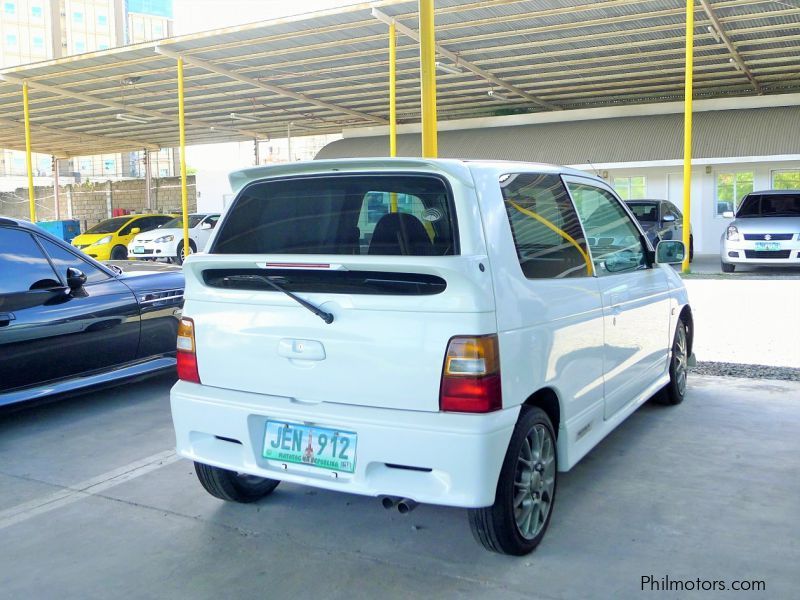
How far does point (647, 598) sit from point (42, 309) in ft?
14.4

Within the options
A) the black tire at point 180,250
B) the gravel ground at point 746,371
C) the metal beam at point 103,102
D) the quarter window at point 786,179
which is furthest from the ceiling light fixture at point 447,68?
the gravel ground at point 746,371

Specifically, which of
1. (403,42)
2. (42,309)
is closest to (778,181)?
(403,42)

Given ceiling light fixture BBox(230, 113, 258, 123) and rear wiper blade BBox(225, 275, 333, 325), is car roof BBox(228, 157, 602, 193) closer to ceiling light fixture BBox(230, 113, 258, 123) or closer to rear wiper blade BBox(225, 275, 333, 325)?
rear wiper blade BBox(225, 275, 333, 325)

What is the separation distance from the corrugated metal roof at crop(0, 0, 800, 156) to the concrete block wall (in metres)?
7.11

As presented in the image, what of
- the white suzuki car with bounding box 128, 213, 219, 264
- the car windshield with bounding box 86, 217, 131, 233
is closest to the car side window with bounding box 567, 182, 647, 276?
the white suzuki car with bounding box 128, 213, 219, 264

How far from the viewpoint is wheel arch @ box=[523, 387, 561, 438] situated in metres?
3.47

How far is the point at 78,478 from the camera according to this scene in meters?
4.48

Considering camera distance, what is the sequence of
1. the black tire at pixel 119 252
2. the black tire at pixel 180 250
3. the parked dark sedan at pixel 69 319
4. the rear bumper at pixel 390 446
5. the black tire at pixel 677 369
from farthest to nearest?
the black tire at pixel 119 252, the black tire at pixel 180 250, the black tire at pixel 677 369, the parked dark sedan at pixel 69 319, the rear bumper at pixel 390 446

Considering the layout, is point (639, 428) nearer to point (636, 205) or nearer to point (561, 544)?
point (561, 544)

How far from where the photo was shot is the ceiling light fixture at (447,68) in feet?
61.2

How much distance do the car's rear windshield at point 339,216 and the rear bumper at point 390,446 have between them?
720 millimetres

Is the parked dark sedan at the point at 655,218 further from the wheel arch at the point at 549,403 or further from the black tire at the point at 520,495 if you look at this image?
the black tire at the point at 520,495

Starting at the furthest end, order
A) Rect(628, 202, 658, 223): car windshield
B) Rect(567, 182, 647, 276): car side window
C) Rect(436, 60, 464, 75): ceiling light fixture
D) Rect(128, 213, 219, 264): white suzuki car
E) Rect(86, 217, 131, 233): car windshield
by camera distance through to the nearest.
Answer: Rect(86, 217, 131, 233): car windshield → Rect(128, 213, 219, 264): white suzuki car → Rect(436, 60, 464, 75): ceiling light fixture → Rect(628, 202, 658, 223): car windshield → Rect(567, 182, 647, 276): car side window

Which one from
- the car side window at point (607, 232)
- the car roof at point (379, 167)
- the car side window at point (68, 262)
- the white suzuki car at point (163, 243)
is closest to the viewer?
the car roof at point (379, 167)
